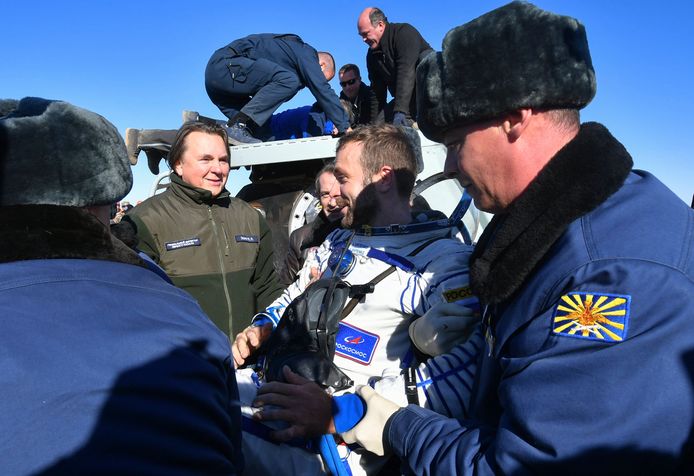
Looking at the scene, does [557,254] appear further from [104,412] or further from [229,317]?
[229,317]

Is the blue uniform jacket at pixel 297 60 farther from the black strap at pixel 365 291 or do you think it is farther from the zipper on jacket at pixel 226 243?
the black strap at pixel 365 291

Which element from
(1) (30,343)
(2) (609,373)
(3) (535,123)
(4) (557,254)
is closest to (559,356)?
(2) (609,373)

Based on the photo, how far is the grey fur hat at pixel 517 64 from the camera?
127 cm

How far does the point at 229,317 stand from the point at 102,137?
2028mm

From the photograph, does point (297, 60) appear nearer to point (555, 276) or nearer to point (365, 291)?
point (365, 291)

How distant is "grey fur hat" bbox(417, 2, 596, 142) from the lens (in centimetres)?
127

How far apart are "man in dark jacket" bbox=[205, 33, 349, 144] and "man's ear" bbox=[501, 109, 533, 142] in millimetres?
4224

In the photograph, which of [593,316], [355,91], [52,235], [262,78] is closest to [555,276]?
[593,316]

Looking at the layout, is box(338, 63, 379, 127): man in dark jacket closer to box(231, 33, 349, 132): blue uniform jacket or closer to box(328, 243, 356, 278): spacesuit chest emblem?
box(231, 33, 349, 132): blue uniform jacket

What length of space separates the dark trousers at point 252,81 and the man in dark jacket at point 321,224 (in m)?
1.92

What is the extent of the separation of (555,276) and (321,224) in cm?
298

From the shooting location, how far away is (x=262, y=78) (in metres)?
5.60

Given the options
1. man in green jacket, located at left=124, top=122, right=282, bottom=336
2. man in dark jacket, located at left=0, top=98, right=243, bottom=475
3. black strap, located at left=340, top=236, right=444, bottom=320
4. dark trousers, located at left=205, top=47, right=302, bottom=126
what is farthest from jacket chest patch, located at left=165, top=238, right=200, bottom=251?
dark trousers, located at left=205, top=47, right=302, bottom=126

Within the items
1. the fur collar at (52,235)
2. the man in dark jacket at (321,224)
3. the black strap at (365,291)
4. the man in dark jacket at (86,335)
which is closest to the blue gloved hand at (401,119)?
the man in dark jacket at (321,224)
